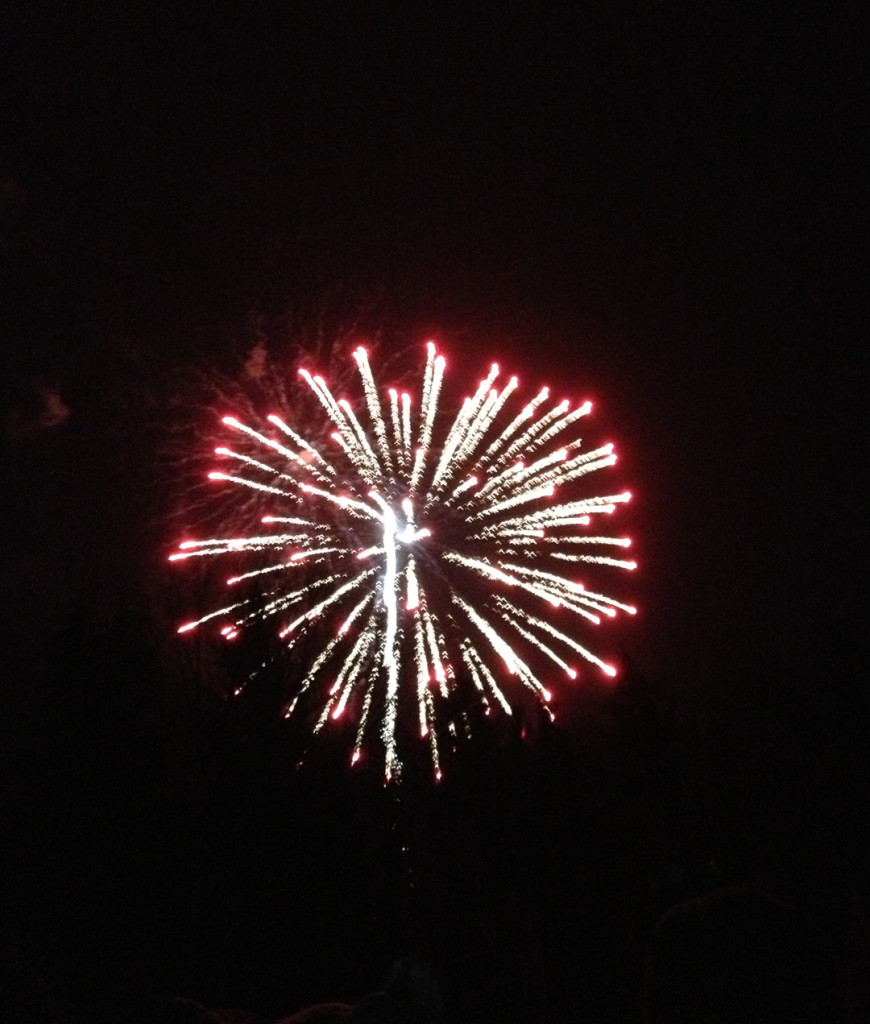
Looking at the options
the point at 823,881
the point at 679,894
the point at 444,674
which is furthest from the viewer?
the point at 444,674

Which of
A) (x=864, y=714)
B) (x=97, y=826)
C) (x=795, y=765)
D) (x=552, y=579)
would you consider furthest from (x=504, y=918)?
(x=864, y=714)

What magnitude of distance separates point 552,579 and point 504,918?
6.27m

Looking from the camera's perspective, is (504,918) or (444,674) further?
(444,674)

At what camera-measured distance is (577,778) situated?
12.2 meters

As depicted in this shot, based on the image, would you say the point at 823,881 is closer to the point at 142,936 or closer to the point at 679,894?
the point at 679,894

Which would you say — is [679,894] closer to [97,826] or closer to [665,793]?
[665,793]

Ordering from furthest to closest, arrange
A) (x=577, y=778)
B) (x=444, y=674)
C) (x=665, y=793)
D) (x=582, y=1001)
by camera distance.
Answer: (x=444, y=674)
(x=665, y=793)
(x=577, y=778)
(x=582, y=1001)

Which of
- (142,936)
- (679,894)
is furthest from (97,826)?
(679,894)

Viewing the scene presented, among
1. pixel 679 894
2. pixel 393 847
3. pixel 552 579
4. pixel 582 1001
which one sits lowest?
pixel 582 1001

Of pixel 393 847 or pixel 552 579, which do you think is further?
pixel 552 579

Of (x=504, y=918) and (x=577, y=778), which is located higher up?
(x=577, y=778)

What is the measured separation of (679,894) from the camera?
10.2m

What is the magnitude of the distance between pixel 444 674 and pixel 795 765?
6.11m

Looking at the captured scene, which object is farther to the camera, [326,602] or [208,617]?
[326,602]
